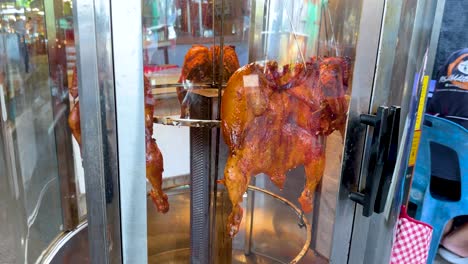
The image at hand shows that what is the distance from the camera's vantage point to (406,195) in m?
1.08

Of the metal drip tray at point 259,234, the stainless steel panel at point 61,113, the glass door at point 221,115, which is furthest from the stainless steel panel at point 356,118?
the stainless steel panel at point 61,113

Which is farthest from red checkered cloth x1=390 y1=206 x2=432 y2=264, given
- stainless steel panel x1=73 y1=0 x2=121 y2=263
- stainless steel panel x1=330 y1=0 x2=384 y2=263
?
stainless steel panel x1=73 y1=0 x2=121 y2=263

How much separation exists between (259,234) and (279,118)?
856mm

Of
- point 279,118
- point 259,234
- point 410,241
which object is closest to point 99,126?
point 279,118

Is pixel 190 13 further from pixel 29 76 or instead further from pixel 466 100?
pixel 466 100

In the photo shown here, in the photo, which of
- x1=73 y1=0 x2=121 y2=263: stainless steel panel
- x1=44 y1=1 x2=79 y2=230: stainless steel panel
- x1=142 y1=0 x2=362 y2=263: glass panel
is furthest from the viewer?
x1=44 y1=1 x2=79 y2=230: stainless steel panel

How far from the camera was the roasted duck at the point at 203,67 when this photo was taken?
103 cm

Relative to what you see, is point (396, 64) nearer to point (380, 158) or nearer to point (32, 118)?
point (380, 158)

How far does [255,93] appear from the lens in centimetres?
88

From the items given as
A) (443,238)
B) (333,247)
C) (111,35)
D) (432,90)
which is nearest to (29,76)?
(111,35)

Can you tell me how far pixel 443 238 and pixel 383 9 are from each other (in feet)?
6.41

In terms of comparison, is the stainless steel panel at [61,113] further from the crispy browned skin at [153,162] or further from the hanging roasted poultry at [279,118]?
the hanging roasted poultry at [279,118]

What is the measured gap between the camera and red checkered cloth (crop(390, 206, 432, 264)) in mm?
997

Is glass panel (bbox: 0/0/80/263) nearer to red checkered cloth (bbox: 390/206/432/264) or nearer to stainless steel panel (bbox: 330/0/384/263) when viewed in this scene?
stainless steel panel (bbox: 330/0/384/263)
